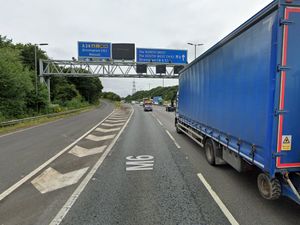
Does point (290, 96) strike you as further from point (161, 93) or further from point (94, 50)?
point (161, 93)

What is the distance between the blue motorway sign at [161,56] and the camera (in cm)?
3384

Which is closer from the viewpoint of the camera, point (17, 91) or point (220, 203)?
point (220, 203)

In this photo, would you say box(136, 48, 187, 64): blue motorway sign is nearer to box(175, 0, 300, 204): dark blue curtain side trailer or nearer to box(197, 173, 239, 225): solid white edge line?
box(175, 0, 300, 204): dark blue curtain side trailer

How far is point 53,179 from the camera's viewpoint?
A: 630cm

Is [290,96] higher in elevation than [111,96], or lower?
lower

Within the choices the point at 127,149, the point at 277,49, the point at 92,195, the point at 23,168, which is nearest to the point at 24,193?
the point at 92,195

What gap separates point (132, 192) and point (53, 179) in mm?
2357

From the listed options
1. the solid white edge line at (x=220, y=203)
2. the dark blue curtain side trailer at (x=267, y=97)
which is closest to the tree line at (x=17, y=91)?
the solid white edge line at (x=220, y=203)

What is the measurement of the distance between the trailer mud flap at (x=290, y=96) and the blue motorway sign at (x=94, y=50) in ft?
99.0

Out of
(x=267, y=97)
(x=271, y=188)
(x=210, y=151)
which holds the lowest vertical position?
(x=210, y=151)

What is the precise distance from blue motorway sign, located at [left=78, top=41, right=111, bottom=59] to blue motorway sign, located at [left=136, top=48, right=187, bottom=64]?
179 inches

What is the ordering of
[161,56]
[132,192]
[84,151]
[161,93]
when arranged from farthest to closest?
[161,93] < [161,56] < [84,151] < [132,192]

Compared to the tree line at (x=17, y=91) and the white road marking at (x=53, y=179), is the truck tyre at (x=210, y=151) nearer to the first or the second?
the white road marking at (x=53, y=179)

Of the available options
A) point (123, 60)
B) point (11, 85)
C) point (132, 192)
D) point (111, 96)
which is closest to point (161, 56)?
point (123, 60)
